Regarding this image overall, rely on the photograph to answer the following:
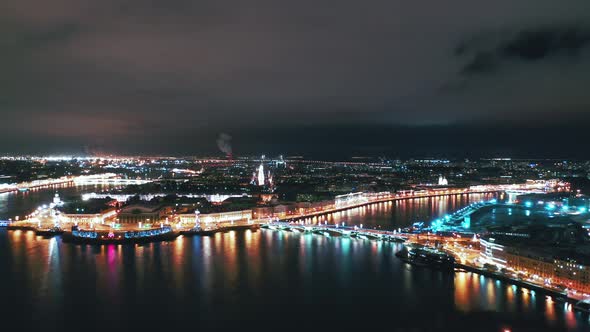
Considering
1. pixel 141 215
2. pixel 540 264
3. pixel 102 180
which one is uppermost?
pixel 102 180

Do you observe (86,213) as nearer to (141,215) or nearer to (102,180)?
(141,215)

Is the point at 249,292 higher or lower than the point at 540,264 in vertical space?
lower

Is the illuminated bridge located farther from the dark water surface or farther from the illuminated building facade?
the illuminated building facade

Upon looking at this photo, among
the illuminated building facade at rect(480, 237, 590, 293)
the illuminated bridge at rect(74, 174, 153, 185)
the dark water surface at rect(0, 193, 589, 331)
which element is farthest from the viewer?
Result: the illuminated bridge at rect(74, 174, 153, 185)

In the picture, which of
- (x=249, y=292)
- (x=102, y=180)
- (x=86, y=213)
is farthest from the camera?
(x=102, y=180)

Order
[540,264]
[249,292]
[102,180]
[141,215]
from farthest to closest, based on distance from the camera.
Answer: [102,180] < [141,215] < [540,264] < [249,292]

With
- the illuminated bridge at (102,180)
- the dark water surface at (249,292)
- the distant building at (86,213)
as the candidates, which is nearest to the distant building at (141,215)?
the distant building at (86,213)

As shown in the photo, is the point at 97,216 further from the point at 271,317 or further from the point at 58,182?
the point at 58,182

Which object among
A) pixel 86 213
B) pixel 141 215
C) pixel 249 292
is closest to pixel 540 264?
pixel 249 292

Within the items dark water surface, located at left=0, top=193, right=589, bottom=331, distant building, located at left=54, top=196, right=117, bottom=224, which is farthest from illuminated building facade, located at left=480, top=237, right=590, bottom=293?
distant building, located at left=54, top=196, right=117, bottom=224

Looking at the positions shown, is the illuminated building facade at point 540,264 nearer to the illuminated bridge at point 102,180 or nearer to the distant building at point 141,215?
the distant building at point 141,215
